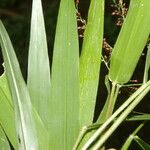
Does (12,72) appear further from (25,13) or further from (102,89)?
(25,13)

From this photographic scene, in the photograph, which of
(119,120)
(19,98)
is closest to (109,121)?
(119,120)

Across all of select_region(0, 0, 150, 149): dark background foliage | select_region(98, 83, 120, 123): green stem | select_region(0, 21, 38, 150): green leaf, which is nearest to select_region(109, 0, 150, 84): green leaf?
select_region(98, 83, 120, 123): green stem

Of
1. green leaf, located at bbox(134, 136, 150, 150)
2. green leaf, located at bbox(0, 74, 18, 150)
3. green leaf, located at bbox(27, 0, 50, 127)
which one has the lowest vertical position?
green leaf, located at bbox(134, 136, 150, 150)

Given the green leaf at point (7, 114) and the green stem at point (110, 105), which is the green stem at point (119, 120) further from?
the green leaf at point (7, 114)

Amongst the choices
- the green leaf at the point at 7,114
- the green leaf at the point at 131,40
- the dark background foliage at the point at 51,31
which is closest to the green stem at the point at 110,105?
the green leaf at the point at 131,40

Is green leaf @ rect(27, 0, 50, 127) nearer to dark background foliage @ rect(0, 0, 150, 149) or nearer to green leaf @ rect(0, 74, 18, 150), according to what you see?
green leaf @ rect(0, 74, 18, 150)

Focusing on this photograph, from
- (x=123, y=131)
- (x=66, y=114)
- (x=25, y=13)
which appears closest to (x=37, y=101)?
(x=66, y=114)

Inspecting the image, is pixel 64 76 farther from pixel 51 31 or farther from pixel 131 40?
pixel 51 31
